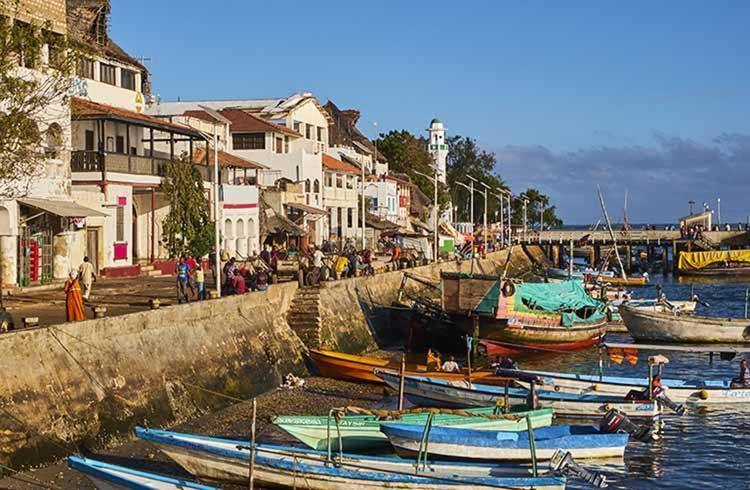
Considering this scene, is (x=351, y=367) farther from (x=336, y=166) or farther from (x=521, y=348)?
(x=336, y=166)

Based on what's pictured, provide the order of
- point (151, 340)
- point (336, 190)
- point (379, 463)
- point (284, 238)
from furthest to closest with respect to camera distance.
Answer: point (336, 190), point (284, 238), point (151, 340), point (379, 463)

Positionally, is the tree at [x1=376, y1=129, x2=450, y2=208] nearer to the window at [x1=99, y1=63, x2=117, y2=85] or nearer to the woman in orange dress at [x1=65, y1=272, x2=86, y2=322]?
the window at [x1=99, y1=63, x2=117, y2=85]

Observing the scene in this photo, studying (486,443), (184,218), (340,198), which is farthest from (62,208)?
(340,198)

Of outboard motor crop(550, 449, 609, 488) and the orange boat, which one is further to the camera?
the orange boat

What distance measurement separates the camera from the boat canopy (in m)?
96.4

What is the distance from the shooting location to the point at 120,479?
18391 mm

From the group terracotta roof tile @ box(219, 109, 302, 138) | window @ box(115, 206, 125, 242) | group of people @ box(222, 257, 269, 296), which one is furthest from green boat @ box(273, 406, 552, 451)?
terracotta roof tile @ box(219, 109, 302, 138)

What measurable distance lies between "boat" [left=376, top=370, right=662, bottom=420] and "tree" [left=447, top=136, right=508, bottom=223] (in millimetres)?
110187

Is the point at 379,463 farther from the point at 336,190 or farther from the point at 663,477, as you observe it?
the point at 336,190

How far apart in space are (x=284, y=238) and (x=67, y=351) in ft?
135

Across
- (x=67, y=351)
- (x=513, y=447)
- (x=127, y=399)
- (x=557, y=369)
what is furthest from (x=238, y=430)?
(x=557, y=369)

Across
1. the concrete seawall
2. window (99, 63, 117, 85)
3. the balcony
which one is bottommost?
the concrete seawall

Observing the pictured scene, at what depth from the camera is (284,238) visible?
65188 millimetres

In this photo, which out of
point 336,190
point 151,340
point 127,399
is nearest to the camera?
point 127,399
